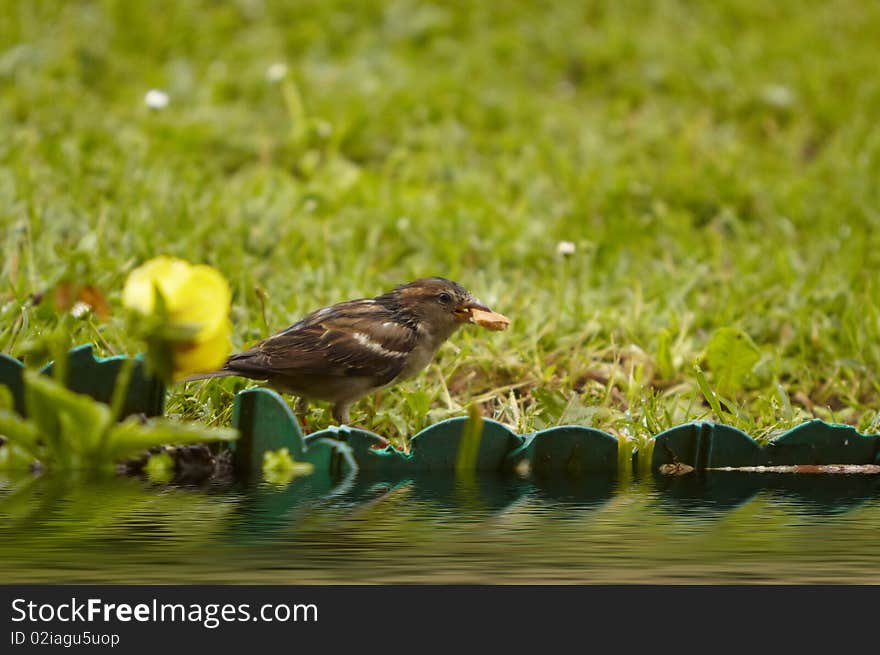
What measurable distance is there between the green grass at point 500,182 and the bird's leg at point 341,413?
15 cm

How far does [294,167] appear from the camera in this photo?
6199mm

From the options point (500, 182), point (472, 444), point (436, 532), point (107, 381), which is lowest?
point (436, 532)

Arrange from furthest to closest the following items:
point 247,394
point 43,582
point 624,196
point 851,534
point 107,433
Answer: point 624,196 < point 247,394 < point 851,534 < point 107,433 < point 43,582

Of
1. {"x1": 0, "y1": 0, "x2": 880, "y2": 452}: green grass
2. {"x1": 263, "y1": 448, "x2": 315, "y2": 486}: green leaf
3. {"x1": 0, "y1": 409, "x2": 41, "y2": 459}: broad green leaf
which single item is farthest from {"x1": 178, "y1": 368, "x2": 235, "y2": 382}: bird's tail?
{"x1": 0, "y1": 409, "x2": 41, "y2": 459}: broad green leaf

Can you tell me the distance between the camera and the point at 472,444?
2582 mm

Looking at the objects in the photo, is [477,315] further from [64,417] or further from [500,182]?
[500,182]

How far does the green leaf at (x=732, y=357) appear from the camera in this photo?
3.84 m

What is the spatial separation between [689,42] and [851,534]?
6378 mm

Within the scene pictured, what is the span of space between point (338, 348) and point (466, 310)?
396mm

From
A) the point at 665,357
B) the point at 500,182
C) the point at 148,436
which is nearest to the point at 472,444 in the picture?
the point at 148,436

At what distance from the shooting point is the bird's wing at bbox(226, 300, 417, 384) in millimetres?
3135

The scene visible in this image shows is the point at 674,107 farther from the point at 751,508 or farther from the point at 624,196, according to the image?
the point at 751,508
